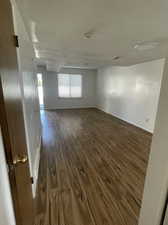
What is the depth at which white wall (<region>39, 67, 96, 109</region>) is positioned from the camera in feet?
24.0

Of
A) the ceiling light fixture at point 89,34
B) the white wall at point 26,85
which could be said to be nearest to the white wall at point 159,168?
the white wall at point 26,85

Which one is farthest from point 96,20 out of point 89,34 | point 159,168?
point 159,168

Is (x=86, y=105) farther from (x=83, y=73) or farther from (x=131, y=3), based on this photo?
(x=131, y=3)

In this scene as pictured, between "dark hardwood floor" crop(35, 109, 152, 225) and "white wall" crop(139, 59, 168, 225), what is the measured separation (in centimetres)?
68

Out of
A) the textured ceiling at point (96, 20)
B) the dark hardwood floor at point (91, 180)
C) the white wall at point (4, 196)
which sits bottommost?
the dark hardwood floor at point (91, 180)

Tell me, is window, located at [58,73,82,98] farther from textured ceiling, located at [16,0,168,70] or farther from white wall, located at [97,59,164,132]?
textured ceiling, located at [16,0,168,70]

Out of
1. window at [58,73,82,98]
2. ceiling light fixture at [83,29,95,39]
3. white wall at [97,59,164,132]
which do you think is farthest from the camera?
window at [58,73,82,98]

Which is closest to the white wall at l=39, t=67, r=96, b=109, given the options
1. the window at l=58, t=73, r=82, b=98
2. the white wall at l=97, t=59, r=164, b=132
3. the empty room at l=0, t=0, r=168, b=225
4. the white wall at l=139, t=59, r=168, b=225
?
the window at l=58, t=73, r=82, b=98

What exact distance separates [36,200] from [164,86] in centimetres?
196

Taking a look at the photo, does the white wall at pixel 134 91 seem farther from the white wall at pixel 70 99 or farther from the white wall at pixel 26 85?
the white wall at pixel 26 85

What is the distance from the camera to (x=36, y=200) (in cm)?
163

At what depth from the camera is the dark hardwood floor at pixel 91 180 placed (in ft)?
4.80

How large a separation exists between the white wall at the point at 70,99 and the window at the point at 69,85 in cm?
20

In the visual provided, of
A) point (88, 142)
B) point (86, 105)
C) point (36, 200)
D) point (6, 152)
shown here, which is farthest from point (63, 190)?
point (86, 105)
